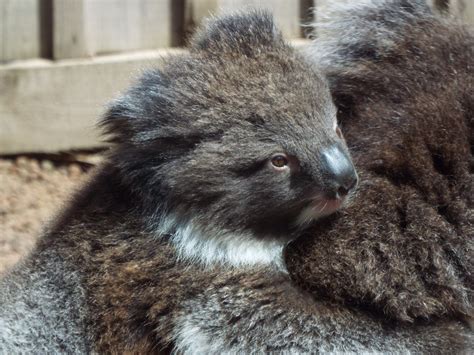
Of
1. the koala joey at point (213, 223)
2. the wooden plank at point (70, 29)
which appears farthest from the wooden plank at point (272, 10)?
the koala joey at point (213, 223)

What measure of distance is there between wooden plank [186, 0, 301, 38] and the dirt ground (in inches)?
41.8

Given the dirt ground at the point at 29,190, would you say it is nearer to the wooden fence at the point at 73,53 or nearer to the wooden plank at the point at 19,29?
the wooden fence at the point at 73,53

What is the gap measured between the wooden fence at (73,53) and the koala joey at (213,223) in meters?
2.45

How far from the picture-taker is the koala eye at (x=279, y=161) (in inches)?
135

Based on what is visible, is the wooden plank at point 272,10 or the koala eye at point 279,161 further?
the wooden plank at point 272,10

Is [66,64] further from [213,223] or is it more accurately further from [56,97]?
[213,223]

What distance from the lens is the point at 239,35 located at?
3.70 metres

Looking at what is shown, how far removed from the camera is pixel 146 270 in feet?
11.7

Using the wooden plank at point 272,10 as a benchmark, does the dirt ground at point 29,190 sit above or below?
below

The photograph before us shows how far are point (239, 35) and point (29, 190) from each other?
2638mm

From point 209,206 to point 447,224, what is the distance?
85 cm

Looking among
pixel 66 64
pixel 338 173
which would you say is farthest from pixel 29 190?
pixel 338 173

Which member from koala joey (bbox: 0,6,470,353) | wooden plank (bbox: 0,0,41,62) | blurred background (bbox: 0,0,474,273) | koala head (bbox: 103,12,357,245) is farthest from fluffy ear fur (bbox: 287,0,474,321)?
wooden plank (bbox: 0,0,41,62)

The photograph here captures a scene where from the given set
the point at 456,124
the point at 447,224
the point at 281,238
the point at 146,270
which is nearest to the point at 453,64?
the point at 456,124
